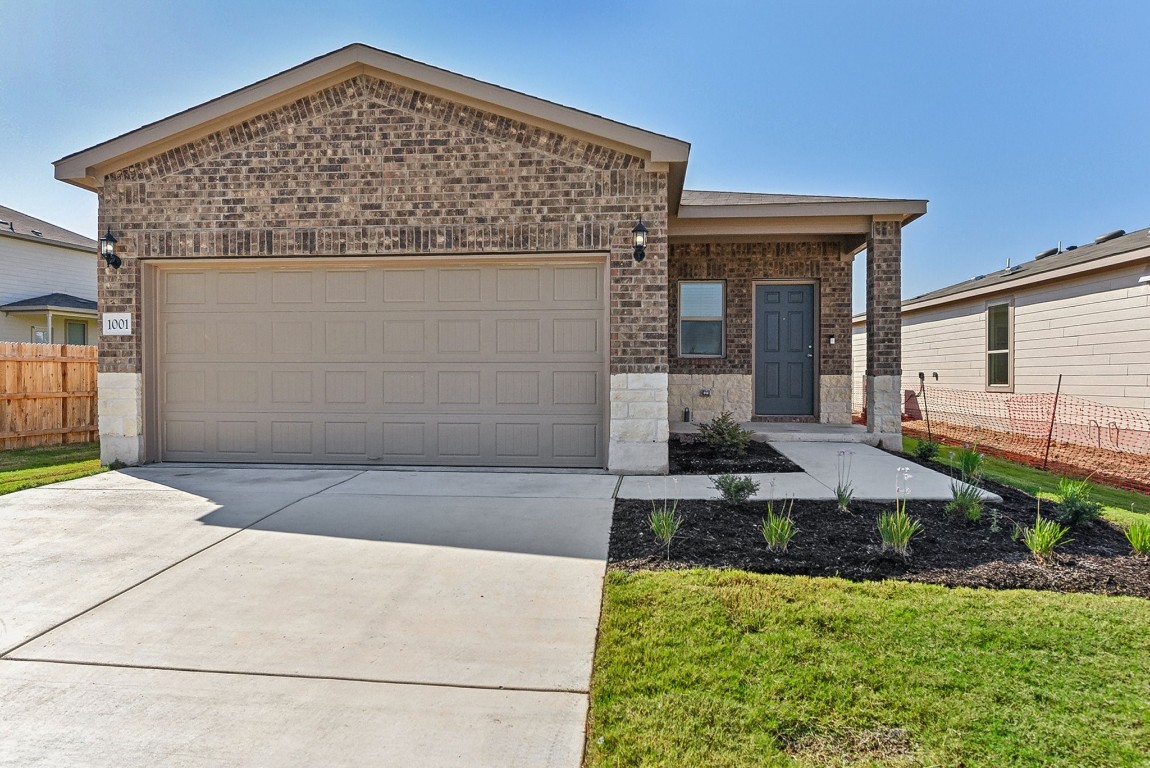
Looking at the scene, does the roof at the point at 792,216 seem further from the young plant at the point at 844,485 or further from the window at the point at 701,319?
the young plant at the point at 844,485

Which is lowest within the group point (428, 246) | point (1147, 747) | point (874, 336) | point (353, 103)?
point (1147, 747)

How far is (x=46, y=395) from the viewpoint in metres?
10.8

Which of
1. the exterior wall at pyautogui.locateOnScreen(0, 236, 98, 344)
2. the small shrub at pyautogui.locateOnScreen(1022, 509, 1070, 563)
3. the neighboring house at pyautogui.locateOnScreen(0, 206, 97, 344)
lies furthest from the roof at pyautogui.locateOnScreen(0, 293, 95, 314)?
Result: the small shrub at pyautogui.locateOnScreen(1022, 509, 1070, 563)

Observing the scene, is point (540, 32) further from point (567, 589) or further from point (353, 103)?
point (567, 589)

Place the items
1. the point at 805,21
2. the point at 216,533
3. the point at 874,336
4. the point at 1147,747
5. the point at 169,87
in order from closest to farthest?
1. the point at 1147,747
2. the point at 216,533
3. the point at 874,336
4. the point at 169,87
5. the point at 805,21

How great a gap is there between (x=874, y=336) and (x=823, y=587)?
21.6 ft

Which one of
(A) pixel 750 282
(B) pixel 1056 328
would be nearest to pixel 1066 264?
(B) pixel 1056 328

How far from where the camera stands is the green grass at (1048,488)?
18.8 feet

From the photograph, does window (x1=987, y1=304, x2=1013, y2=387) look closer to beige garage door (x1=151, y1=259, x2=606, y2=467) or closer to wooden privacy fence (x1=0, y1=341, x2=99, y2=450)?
beige garage door (x1=151, y1=259, x2=606, y2=467)

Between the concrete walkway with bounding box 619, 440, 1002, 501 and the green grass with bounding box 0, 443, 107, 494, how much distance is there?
684 cm

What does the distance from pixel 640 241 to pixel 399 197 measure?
3.07 meters

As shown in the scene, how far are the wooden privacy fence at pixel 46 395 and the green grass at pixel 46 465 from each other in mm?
286

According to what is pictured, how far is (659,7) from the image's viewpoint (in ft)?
34.5

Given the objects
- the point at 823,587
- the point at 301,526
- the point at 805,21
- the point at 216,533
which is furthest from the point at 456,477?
the point at 805,21
